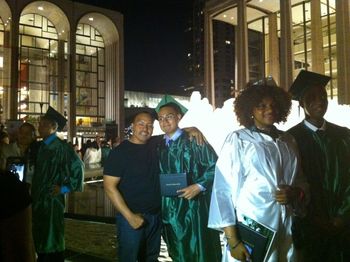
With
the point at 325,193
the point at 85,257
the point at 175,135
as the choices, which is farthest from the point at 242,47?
the point at 325,193

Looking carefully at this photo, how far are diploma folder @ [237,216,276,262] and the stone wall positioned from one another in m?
3.23

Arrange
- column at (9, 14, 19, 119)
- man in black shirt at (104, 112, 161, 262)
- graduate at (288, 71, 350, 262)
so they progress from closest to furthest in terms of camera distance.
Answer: graduate at (288, 71, 350, 262) < man in black shirt at (104, 112, 161, 262) < column at (9, 14, 19, 119)

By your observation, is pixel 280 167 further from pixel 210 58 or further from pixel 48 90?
pixel 48 90

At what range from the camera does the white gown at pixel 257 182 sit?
263 cm

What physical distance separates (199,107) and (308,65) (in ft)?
46.8

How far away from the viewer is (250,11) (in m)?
22.5

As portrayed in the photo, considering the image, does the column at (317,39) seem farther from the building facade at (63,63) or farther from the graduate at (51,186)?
the building facade at (63,63)

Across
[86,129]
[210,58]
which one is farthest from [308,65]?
[86,129]

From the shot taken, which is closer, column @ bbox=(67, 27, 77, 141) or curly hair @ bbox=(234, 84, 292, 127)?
curly hair @ bbox=(234, 84, 292, 127)

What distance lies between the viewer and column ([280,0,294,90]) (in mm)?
18188

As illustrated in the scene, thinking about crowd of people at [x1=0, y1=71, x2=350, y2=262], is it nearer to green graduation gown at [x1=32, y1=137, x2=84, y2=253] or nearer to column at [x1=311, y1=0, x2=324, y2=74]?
green graduation gown at [x1=32, y1=137, x2=84, y2=253]

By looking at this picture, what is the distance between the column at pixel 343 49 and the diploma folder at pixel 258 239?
14.6 metres

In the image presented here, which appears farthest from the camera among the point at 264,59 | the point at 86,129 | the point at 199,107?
the point at 86,129

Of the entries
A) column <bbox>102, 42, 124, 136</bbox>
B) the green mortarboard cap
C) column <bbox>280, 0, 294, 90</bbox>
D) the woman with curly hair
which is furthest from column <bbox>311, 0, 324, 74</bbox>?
column <bbox>102, 42, 124, 136</bbox>
